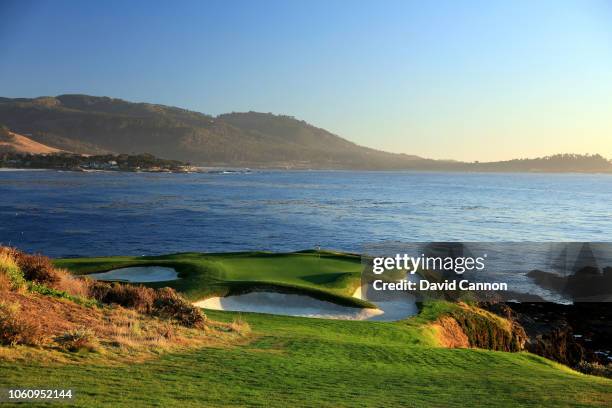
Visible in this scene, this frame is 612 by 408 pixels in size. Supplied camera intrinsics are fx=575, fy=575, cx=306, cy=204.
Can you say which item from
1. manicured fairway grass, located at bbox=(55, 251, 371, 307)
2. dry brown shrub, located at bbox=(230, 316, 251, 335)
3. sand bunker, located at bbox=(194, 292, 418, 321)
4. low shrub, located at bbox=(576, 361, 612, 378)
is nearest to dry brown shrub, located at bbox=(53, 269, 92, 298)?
dry brown shrub, located at bbox=(230, 316, 251, 335)

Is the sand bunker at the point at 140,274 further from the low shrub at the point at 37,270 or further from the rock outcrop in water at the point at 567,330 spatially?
the rock outcrop in water at the point at 567,330

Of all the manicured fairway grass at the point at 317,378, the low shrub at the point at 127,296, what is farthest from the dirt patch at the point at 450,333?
the low shrub at the point at 127,296

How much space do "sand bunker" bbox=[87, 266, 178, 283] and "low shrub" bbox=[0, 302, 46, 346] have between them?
1468cm

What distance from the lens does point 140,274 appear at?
1051 inches

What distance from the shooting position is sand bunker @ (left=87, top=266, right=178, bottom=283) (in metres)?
25.8

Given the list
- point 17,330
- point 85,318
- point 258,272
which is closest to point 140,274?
point 258,272

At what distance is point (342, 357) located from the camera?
13.3m

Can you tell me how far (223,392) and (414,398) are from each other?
10.9 ft

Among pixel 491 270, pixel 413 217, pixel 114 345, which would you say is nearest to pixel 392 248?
pixel 491 270

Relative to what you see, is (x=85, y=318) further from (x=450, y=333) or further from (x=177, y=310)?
(x=450, y=333)

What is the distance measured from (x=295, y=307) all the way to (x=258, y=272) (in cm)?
517

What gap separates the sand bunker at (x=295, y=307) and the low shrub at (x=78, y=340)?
10.1 m

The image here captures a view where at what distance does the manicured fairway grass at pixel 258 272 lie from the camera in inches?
891

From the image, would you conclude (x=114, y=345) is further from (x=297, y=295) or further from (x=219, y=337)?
(x=297, y=295)
